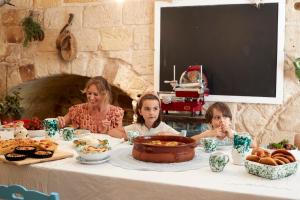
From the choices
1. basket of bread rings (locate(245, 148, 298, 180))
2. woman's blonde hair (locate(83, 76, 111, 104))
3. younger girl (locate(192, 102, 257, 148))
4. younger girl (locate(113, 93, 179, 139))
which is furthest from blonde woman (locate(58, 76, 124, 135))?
basket of bread rings (locate(245, 148, 298, 180))

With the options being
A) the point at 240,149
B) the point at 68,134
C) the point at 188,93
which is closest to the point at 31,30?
the point at 188,93

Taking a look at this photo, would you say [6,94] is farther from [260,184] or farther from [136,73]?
[260,184]

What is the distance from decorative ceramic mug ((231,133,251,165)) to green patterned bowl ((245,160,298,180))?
147 mm

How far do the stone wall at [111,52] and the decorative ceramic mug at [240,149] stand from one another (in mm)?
1722

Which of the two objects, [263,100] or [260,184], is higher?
[263,100]

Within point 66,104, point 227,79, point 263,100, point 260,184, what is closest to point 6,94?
point 66,104

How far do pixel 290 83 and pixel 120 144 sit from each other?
70.7 inches

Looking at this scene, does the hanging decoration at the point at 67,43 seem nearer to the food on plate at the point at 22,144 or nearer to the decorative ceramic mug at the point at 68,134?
the decorative ceramic mug at the point at 68,134

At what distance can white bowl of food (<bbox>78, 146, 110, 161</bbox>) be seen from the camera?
77.6 inches

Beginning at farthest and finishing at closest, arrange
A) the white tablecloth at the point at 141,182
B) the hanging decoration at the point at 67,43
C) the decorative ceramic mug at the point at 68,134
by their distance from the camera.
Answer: the hanging decoration at the point at 67,43 < the decorative ceramic mug at the point at 68,134 < the white tablecloth at the point at 141,182

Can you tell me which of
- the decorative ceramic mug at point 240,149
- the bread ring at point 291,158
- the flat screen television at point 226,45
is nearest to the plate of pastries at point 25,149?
the decorative ceramic mug at point 240,149

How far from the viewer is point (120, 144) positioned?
2.44m

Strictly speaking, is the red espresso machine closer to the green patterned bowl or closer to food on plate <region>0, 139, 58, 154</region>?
food on plate <region>0, 139, 58, 154</region>

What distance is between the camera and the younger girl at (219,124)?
2.35 meters
